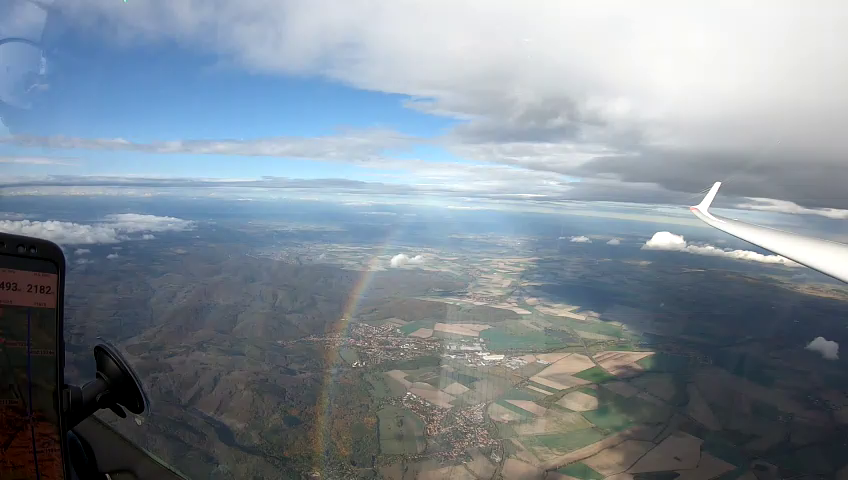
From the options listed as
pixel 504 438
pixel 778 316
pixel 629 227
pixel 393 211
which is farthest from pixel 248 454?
pixel 393 211

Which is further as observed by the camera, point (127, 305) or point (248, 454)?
point (127, 305)

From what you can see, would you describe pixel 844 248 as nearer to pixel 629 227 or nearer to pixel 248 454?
pixel 248 454

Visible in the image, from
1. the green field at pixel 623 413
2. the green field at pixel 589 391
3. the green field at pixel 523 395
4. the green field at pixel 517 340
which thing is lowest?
the green field at pixel 623 413

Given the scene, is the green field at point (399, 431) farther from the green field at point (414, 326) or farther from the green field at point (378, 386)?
the green field at point (414, 326)

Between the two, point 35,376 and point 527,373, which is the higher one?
point 35,376

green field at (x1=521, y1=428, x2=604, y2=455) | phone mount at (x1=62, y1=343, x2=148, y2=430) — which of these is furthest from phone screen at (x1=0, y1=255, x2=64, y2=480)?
green field at (x1=521, y1=428, x2=604, y2=455)

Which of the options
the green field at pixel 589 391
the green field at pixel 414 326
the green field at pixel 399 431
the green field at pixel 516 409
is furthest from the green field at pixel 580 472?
the green field at pixel 414 326
